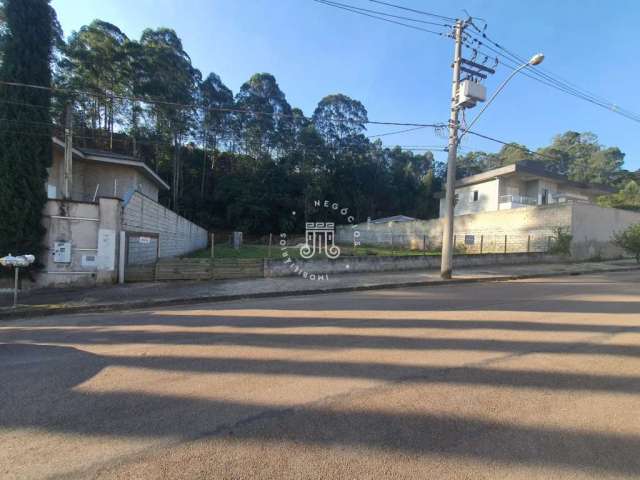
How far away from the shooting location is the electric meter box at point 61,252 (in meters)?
9.66

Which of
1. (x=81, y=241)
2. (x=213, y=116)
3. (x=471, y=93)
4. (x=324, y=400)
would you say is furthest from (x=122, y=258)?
(x=213, y=116)

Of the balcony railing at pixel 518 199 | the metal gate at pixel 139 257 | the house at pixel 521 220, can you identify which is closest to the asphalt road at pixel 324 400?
the metal gate at pixel 139 257

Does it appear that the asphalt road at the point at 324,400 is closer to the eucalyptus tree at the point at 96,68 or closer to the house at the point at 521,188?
the house at the point at 521,188

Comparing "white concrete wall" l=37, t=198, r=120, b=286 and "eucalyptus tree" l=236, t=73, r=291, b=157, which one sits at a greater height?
"eucalyptus tree" l=236, t=73, r=291, b=157

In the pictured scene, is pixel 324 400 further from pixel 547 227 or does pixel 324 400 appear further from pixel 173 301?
pixel 547 227

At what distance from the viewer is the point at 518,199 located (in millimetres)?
27531

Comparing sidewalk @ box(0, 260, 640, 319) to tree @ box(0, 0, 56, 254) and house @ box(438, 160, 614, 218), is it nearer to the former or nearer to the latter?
tree @ box(0, 0, 56, 254)

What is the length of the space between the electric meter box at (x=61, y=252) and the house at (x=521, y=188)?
28407 mm

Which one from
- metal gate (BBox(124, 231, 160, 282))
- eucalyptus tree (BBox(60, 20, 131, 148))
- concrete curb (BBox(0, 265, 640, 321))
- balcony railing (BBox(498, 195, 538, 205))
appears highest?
eucalyptus tree (BBox(60, 20, 131, 148))

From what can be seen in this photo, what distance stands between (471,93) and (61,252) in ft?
48.6

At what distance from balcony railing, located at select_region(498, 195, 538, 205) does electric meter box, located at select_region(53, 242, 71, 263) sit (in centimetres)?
3087

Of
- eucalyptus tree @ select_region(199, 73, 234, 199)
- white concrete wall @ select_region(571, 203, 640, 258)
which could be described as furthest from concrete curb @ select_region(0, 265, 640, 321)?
eucalyptus tree @ select_region(199, 73, 234, 199)

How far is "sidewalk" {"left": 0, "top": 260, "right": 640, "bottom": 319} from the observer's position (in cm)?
739

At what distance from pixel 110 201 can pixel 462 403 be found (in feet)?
37.0
